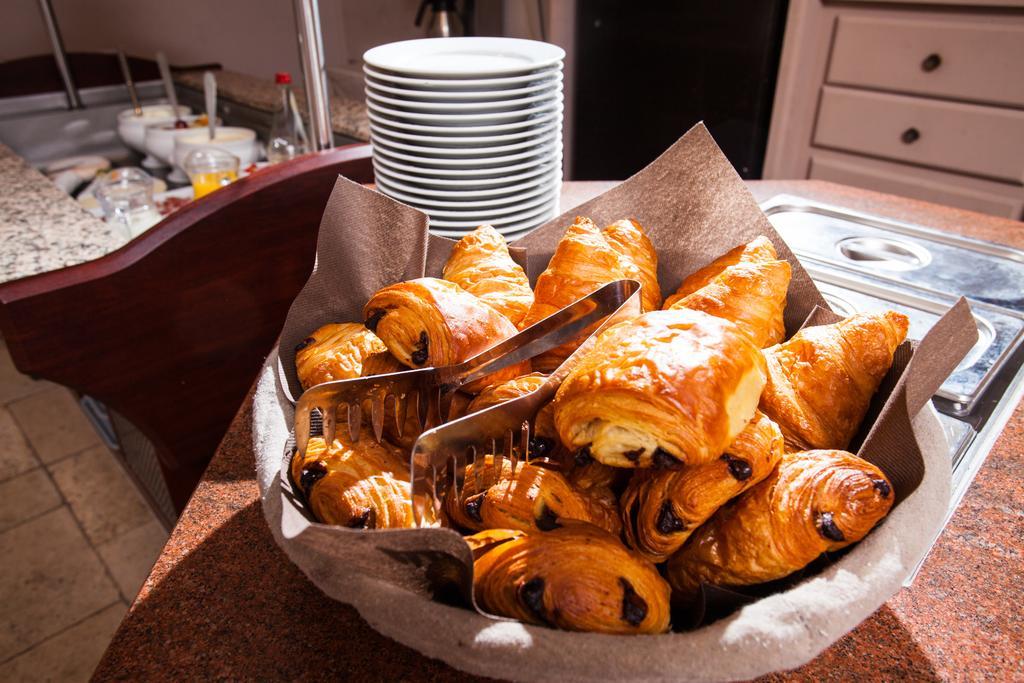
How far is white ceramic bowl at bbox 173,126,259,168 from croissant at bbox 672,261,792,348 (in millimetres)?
1672

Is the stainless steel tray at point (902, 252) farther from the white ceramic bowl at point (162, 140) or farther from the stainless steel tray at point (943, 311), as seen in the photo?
the white ceramic bowl at point (162, 140)

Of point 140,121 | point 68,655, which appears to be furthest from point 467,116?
point 140,121

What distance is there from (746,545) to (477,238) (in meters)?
0.45

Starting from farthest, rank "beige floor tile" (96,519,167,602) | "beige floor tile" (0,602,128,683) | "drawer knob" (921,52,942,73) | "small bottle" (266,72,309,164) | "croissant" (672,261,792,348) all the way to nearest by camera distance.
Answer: "drawer knob" (921,52,942,73) → "small bottle" (266,72,309,164) → "beige floor tile" (96,519,167,602) → "beige floor tile" (0,602,128,683) → "croissant" (672,261,792,348)

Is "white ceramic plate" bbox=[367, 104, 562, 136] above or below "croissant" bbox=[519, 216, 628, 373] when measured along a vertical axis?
above

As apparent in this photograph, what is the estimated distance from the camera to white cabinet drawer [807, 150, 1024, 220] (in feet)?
7.18

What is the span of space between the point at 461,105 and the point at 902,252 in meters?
0.82

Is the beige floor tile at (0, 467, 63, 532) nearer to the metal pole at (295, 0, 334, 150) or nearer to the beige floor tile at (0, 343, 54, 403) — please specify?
the beige floor tile at (0, 343, 54, 403)

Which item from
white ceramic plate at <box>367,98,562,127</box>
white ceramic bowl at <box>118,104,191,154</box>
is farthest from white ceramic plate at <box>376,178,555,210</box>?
white ceramic bowl at <box>118,104,191,154</box>

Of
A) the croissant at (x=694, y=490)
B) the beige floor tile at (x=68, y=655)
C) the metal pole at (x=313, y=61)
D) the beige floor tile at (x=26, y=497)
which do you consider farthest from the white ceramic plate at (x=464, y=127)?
the beige floor tile at (x=26, y=497)

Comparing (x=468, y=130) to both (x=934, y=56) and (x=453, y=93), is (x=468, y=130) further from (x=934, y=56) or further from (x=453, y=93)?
(x=934, y=56)

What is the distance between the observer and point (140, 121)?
224 cm

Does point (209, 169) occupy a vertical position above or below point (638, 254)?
below

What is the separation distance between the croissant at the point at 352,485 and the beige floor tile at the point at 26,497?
1907mm
